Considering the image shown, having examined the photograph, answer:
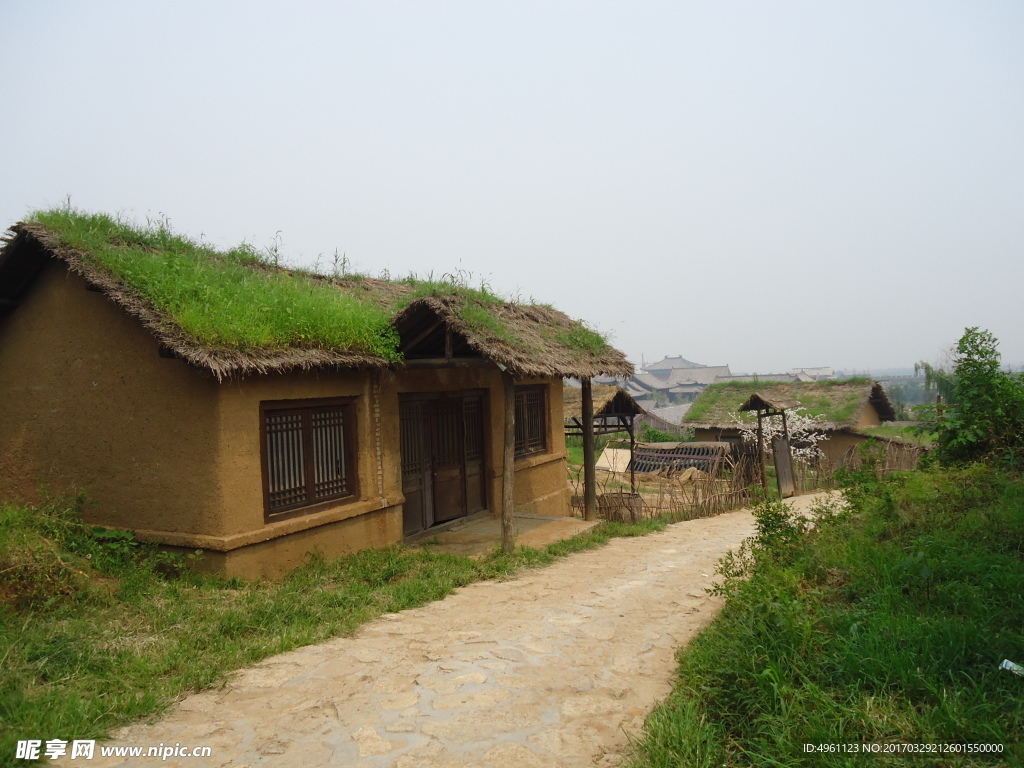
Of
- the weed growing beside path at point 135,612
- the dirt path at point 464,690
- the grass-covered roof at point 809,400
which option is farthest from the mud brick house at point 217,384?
the grass-covered roof at point 809,400

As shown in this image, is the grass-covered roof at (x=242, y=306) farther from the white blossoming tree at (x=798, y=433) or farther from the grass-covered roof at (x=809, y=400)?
the grass-covered roof at (x=809, y=400)

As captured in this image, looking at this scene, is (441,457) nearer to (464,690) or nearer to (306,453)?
(306,453)

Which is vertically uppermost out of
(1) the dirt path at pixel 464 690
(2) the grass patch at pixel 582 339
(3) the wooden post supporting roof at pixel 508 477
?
(2) the grass patch at pixel 582 339

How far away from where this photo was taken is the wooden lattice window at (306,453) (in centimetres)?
771

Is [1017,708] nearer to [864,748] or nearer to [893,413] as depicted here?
[864,748]

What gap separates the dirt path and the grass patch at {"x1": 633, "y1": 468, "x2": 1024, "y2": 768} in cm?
50

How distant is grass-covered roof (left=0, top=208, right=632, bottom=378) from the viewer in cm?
692

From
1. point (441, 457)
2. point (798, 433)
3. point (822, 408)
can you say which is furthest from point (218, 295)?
point (822, 408)

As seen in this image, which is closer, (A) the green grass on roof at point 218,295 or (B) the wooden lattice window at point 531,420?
(A) the green grass on roof at point 218,295

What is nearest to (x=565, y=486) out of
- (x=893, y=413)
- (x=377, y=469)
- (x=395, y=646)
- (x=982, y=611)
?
(x=377, y=469)

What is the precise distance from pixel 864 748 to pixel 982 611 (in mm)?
1504

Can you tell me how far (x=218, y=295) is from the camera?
295 inches

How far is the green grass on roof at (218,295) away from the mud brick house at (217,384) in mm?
24

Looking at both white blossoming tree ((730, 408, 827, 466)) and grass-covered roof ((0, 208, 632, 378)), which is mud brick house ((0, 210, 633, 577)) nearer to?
grass-covered roof ((0, 208, 632, 378))
